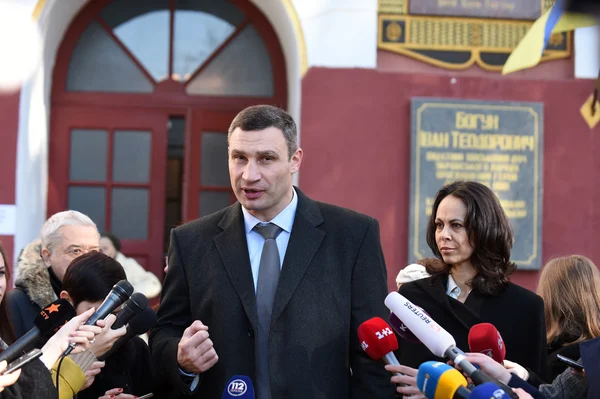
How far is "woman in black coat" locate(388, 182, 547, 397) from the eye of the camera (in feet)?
10.0

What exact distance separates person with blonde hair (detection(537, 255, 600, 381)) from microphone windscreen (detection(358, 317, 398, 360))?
1.17 m

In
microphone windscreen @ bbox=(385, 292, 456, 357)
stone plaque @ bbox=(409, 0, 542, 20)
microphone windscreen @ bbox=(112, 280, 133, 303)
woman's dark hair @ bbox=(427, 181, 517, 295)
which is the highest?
stone plaque @ bbox=(409, 0, 542, 20)

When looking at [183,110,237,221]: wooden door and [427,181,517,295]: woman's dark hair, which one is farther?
[183,110,237,221]: wooden door

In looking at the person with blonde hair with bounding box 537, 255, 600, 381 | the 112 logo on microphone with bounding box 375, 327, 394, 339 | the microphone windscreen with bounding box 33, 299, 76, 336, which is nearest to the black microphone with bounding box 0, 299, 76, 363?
the microphone windscreen with bounding box 33, 299, 76, 336

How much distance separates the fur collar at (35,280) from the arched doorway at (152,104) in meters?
2.96

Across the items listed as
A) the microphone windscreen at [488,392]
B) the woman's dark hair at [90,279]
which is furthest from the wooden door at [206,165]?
the microphone windscreen at [488,392]

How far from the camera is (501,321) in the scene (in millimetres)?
3070

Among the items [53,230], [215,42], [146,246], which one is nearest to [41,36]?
[215,42]

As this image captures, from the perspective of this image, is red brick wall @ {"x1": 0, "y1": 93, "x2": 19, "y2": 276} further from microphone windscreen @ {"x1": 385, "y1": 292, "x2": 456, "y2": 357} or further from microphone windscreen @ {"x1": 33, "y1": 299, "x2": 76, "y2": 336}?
microphone windscreen @ {"x1": 385, "y1": 292, "x2": 456, "y2": 357}

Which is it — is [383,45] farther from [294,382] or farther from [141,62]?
[294,382]

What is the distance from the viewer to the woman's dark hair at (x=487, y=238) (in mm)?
3146

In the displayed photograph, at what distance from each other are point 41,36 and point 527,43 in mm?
3648

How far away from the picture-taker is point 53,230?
3.73m

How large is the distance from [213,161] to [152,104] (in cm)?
71
